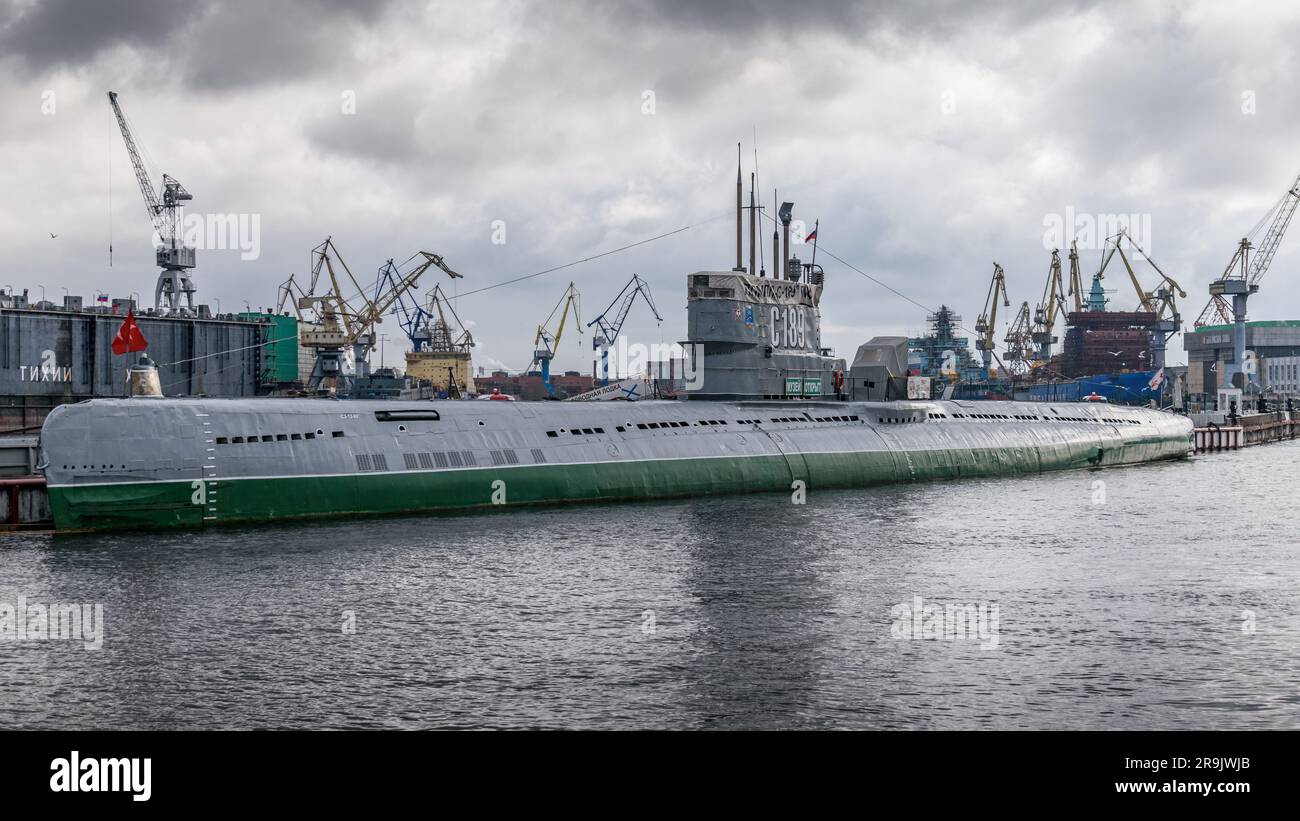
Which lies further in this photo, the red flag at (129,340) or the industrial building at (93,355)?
the industrial building at (93,355)

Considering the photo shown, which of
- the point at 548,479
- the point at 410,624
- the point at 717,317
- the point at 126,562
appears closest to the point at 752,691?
the point at 410,624

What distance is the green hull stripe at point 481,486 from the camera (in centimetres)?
3800

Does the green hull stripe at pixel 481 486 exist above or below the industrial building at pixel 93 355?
below

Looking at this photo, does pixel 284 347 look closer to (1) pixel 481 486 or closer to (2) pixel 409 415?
(2) pixel 409 415

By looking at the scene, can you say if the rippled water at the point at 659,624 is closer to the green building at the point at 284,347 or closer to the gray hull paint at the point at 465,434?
the gray hull paint at the point at 465,434

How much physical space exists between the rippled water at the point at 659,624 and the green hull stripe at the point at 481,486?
118 centimetres

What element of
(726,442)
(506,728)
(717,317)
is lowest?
(506,728)

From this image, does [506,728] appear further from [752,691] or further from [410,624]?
[410,624]

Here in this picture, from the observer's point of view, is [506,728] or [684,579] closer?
[506,728]

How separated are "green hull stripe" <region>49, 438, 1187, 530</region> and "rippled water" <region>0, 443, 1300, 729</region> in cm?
118

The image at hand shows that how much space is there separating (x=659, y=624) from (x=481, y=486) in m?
19.7

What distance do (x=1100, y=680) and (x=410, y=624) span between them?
45.8ft

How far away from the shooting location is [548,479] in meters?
46.4

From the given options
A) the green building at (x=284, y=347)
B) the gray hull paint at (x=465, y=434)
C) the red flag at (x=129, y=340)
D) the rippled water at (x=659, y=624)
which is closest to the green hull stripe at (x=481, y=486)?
the gray hull paint at (x=465, y=434)
